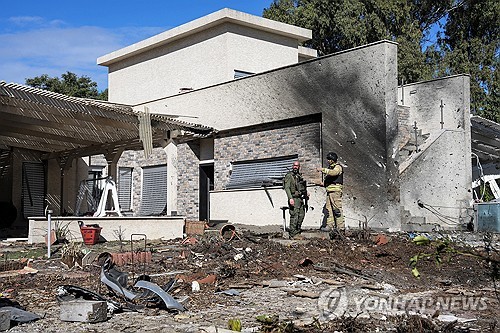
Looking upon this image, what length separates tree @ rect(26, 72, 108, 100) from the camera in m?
43.9

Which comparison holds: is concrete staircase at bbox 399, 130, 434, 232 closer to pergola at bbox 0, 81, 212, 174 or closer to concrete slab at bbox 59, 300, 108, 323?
pergola at bbox 0, 81, 212, 174

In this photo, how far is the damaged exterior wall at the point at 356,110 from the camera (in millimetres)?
15609

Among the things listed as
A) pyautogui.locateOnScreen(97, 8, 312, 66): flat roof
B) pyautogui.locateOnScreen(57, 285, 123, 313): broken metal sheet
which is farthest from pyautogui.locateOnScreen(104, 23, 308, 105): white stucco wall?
pyautogui.locateOnScreen(57, 285, 123, 313): broken metal sheet

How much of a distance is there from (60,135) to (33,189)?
457cm

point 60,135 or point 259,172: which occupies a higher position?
point 60,135

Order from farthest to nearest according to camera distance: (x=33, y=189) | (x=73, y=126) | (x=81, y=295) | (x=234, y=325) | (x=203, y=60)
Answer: (x=203, y=60) → (x=33, y=189) → (x=73, y=126) → (x=81, y=295) → (x=234, y=325)

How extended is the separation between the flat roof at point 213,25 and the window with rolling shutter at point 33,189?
655cm

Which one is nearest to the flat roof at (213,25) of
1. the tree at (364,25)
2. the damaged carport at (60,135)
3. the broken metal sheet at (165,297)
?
the damaged carport at (60,135)

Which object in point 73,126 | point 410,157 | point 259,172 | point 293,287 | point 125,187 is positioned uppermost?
point 73,126

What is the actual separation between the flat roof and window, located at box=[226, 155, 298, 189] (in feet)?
18.5

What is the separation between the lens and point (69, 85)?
146 feet

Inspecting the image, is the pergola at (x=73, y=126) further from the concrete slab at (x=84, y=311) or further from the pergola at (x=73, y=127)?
the concrete slab at (x=84, y=311)

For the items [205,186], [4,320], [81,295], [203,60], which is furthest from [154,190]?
[4,320]

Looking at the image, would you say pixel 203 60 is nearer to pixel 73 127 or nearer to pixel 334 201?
pixel 73 127
